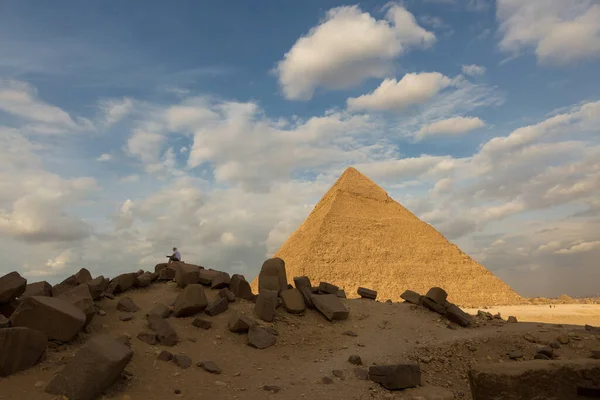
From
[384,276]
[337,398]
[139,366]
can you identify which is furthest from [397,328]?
[384,276]

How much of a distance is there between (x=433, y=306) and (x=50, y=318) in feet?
24.9

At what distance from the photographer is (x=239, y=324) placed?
23.4ft

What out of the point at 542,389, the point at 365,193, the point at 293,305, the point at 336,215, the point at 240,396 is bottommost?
the point at 240,396

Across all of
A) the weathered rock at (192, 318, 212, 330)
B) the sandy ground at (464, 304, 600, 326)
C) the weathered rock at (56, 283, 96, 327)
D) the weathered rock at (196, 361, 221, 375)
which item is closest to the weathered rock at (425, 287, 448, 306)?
the weathered rock at (192, 318, 212, 330)

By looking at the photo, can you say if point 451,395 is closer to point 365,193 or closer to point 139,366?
point 139,366

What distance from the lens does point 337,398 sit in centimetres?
541

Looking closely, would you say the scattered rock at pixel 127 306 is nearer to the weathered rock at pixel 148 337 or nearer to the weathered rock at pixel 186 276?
the weathered rock at pixel 148 337

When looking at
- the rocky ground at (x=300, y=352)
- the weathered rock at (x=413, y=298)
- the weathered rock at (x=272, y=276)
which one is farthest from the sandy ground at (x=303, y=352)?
the weathered rock at (x=272, y=276)

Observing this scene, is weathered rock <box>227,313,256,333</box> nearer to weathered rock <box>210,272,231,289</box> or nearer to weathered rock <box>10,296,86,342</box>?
weathered rock <box>210,272,231,289</box>

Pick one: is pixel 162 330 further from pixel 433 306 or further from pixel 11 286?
pixel 433 306

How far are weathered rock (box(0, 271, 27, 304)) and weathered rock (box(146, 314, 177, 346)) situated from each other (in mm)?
1828

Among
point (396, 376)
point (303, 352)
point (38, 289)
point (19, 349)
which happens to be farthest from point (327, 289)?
point (19, 349)

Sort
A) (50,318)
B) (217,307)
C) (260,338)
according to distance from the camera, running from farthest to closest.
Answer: (217,307), (260,338), (50,318)

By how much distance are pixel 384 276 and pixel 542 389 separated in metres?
33.6
